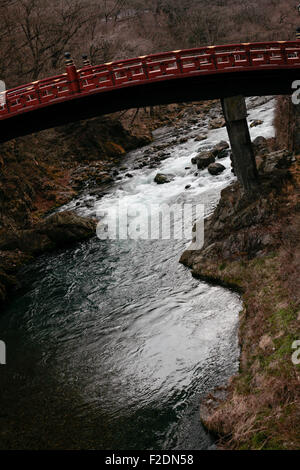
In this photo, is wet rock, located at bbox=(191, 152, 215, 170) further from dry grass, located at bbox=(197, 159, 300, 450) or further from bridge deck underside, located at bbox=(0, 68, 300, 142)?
dry grass, located at bbox=(197, 159, 300, 450)

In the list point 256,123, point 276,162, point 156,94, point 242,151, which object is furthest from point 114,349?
point 256,123

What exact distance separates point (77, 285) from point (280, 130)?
17.9 m

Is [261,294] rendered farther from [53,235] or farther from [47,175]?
→ [47,175]

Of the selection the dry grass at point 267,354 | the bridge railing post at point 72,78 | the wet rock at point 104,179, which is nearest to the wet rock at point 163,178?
the wet rock at point 104,179

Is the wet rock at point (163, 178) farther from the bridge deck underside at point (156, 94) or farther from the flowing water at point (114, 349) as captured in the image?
the bridge deck underside at point (156, 94)

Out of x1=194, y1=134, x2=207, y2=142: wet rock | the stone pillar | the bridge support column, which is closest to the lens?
the bridge support column

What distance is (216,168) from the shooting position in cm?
3162

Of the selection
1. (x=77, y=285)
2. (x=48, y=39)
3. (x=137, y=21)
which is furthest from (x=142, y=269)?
(x=137, y=21)

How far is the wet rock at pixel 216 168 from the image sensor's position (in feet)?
104

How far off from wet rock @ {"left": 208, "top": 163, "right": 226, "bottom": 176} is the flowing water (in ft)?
18.5

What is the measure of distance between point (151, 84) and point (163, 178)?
1475cm

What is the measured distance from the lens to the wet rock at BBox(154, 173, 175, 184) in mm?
34469

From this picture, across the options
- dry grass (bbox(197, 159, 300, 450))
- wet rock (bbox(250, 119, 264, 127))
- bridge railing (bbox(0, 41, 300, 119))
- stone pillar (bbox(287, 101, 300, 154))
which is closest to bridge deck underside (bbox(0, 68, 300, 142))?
bridge railing (bbox(0, 41, 300, 119))

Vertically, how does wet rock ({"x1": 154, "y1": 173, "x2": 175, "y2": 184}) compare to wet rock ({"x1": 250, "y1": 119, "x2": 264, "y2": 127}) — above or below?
below
